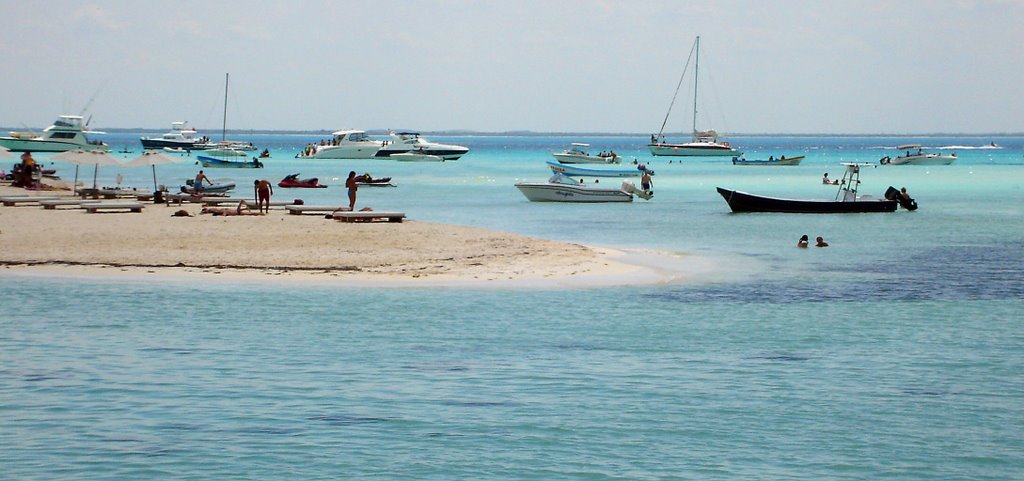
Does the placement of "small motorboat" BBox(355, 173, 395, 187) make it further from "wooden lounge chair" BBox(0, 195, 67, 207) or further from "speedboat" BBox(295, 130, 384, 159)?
"speedboat" BBox(295, 130, 384, 159)

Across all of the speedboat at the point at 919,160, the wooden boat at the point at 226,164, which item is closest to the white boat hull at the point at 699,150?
the speedboat at the point at 919,160

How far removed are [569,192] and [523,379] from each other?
1704 inches

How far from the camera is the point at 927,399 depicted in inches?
665

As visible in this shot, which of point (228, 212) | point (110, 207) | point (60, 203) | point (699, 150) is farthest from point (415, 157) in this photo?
point (228, 212)

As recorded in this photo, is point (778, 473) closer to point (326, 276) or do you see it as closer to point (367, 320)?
point (367, 320)

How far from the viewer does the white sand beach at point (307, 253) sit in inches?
1128

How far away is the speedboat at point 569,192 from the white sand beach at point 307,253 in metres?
22.7

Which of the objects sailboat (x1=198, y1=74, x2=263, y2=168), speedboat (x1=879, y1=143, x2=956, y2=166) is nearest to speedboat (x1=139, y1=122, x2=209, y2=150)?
sailboat (x1=198, y1=74, x2=263, y2=168)

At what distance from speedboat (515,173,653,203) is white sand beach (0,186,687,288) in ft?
74.6

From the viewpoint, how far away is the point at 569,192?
60.7 meters

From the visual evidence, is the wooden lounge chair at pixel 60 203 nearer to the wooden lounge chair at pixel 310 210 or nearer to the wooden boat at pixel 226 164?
the wooden lounge chair at pixel 310 210

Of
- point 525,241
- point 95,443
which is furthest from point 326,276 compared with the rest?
point 95,443

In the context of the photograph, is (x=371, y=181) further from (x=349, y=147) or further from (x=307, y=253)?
(x=349, y=147)

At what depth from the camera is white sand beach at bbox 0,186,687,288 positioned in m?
28.7
